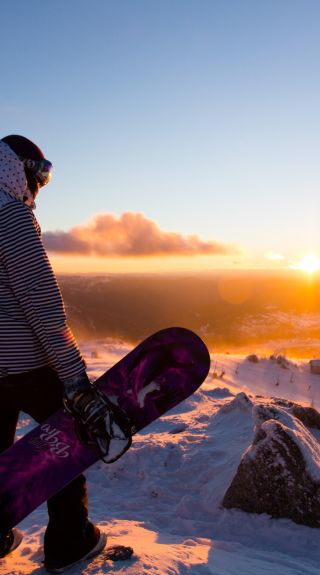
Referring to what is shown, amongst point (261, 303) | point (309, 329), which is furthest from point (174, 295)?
point (309, 329)

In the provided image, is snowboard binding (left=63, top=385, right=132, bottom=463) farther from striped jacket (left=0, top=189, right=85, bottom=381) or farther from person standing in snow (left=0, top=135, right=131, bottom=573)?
striped jacket (left=0, top=189, right=85, bottom=381)

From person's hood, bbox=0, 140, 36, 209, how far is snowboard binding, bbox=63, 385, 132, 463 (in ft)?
3.39

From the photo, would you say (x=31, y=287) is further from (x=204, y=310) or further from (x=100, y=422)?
(x=204, y=310)

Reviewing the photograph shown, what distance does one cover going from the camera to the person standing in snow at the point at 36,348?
6.60 ft

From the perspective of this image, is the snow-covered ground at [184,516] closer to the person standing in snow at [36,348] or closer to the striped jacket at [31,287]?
the person standing in snow at [36,348]

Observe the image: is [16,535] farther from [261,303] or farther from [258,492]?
[261,303]

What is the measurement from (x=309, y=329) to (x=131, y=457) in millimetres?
76293

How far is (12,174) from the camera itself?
2156mm

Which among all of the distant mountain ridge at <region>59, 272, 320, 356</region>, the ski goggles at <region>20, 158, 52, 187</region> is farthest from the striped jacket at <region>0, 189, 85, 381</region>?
the distant mountain ridge at <region>59, 272, 320, 356</region>

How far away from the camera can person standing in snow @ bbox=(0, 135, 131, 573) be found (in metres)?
2.01

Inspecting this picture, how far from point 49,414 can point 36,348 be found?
0.41 m

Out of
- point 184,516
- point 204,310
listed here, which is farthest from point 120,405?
point 204,310

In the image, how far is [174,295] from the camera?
95.9m

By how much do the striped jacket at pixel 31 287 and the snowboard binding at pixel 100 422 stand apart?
5.6 inches
